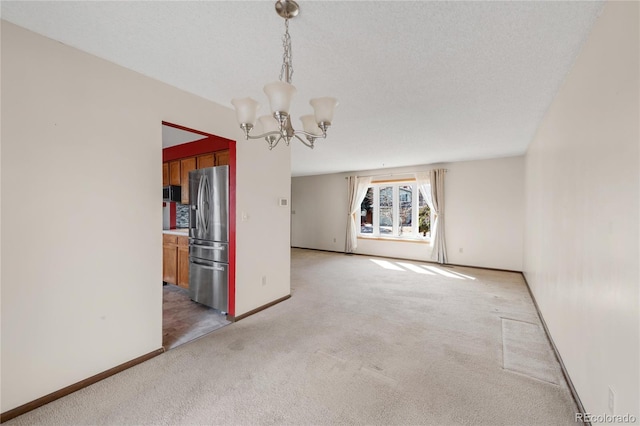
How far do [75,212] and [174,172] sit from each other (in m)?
2.63

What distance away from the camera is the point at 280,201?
356 centimetres

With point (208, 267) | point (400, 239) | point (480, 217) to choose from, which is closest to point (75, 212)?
point (208, 267)

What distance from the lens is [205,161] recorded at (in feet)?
12.4

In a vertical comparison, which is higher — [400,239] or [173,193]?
[173,193]

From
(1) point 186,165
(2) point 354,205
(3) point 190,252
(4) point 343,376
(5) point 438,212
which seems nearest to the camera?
(4) point 343,376

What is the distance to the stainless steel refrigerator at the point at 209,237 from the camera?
3.11 metres

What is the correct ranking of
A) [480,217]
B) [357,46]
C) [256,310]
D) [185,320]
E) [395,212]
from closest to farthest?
[357,46] → [185,320] → [256,310] → [480,217] → [395,212]

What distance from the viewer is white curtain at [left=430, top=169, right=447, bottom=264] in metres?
5.97

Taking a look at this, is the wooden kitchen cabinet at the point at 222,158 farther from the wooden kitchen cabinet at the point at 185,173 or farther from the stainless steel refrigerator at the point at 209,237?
the wooden kitchen cabinet at the point at 185,173

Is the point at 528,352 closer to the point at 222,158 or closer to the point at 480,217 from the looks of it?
the point at 480,217

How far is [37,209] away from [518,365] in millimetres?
3658

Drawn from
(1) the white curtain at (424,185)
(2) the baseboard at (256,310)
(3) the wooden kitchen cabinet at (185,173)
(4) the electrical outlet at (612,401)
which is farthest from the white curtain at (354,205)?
(4) the electrical outlet at (612,401)

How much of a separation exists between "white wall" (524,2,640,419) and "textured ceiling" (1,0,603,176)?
29 cm

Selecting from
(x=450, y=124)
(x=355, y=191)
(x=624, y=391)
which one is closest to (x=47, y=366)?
(x=624, y=391)
